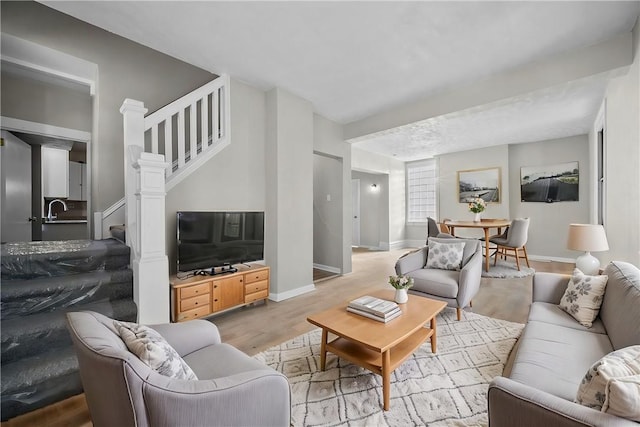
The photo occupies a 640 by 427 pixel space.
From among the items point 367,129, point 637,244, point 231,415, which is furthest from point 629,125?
point 231,415

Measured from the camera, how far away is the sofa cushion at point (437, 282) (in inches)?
108

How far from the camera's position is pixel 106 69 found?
3.58m

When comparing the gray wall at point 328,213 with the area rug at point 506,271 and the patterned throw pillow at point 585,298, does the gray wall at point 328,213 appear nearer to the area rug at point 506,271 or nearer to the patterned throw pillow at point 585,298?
the area rug at point 506,271

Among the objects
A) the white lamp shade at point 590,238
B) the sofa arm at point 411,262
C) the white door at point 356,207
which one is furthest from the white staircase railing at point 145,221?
Result: the white door at point 356,207

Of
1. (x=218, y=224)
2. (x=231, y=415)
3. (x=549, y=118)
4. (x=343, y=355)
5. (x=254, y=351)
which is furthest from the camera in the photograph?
(x=549, y=118)

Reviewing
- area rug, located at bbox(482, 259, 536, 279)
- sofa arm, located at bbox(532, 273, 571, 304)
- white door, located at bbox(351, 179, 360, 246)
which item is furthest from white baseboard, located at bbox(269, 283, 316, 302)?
white door, located at bbox(351, 179, 360, 246)

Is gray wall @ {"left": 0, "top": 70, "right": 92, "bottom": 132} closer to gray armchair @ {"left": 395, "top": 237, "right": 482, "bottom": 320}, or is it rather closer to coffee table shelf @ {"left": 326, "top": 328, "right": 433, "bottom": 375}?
coffee table shelf @ {"left": 326, "top": 328, "right": 433, "bottom": 375}

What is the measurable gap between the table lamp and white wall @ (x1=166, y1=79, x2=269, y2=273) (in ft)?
11.3

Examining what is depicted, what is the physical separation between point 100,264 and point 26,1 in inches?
129

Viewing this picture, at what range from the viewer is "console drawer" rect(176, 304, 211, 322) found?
2.65 m

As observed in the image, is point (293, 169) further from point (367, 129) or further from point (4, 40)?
point (4, 40)

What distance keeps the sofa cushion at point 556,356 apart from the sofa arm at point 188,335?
62.5 inches

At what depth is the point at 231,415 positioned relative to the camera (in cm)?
99

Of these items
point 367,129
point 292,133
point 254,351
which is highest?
point 367,129
